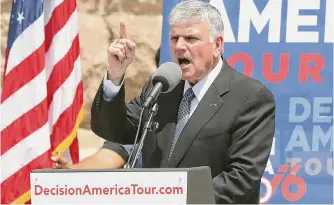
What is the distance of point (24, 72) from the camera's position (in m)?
5.54

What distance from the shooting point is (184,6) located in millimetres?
3244

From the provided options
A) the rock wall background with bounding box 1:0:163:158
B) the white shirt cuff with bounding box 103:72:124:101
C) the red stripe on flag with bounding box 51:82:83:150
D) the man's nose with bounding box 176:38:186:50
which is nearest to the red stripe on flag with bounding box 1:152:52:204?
the red stripe on flag with bounding box 51:82:83:150

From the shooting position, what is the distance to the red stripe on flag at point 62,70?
5598 millimetres

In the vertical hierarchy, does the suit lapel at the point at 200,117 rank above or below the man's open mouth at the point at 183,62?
below

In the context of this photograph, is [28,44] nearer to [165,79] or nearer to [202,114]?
[202,114]

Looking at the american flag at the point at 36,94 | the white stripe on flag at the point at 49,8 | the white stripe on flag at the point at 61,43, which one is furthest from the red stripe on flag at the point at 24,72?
the white stripe on flag at the point at 49,8

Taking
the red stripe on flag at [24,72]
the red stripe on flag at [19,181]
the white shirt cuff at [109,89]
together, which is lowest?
the red stripe on flag at [19,181]

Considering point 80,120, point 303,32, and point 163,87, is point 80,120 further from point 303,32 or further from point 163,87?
point 163,87

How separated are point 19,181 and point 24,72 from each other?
2.23 ft

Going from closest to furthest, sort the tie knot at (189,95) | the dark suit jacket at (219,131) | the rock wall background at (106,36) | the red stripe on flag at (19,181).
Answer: the dark suit jacket at (219,131) < the tie knot at (189,95) < the red stripe on flag at (19,181) < the rock wall background at (106,36)

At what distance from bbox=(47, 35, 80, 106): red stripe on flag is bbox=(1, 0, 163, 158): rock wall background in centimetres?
36

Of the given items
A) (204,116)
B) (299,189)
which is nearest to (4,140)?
(299,189)

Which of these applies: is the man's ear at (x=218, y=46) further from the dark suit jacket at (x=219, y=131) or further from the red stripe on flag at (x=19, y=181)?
the red stripe on flag at (x=19, y=181)

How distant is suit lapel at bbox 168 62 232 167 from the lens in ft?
10.7
